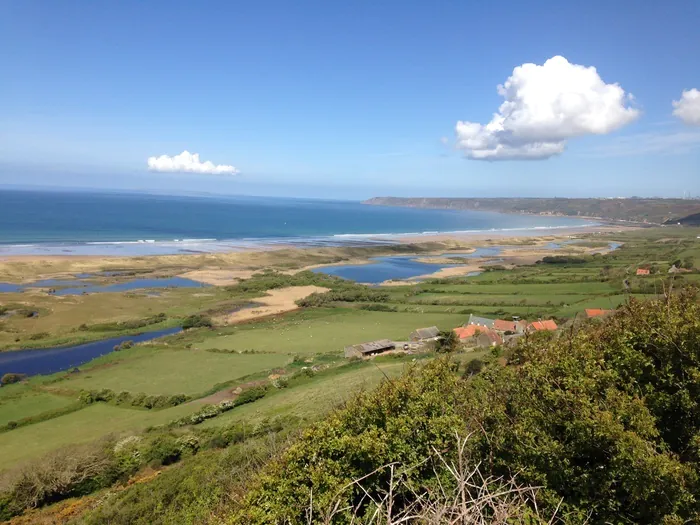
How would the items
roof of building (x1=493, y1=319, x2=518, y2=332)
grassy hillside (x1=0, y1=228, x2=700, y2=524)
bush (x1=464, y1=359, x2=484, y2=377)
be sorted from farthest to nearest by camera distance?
1. roof of building (x1=493, y1=319, x2=518, y2=332)
2. bush (x1=464, y1=359, x2=484, y2=377)
3. grassy hillside (x1=0, y1=228, x2=700, y2=524)

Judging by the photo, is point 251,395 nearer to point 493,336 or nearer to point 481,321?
point 493,336

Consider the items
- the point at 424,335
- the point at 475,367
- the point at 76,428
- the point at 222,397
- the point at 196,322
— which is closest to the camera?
the point at 475,367

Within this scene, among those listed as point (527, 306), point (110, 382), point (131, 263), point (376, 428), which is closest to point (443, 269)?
point (527, 306)

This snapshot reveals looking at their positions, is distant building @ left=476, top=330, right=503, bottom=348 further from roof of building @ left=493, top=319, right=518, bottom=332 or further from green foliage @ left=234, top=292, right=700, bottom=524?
green foliage @ left=234, top=292, right=700, bottom=524

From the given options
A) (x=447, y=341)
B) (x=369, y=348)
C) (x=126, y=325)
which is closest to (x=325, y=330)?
(x=369, y=348)

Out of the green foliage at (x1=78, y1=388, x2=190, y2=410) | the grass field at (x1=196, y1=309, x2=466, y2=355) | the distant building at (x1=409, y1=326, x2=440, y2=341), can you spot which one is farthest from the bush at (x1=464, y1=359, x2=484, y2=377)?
the green foliage at (x1=78, y1=388, x2=190, y2=410)

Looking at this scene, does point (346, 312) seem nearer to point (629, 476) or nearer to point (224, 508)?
point (224, 508)
